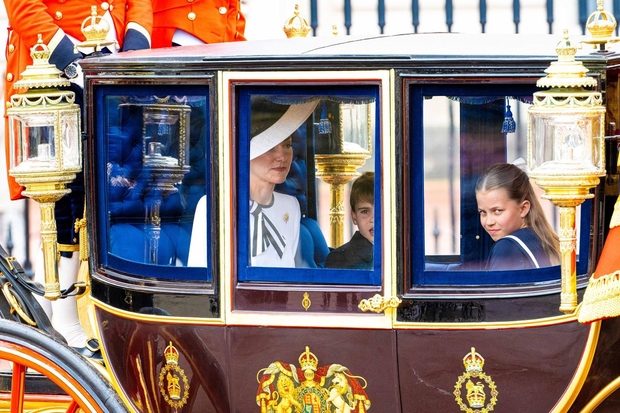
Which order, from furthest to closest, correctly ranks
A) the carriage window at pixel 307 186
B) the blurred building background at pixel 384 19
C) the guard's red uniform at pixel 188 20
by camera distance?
the blurred building background at pixel 384 19 < the guard's red uniform at pixel 188 20 < the carriage window at pixel 307 186

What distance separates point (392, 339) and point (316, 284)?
23 cm

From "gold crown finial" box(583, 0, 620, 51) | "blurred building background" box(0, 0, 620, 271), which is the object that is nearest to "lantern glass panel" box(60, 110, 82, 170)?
"gold crown finial" box(583, 0, 620, 51)

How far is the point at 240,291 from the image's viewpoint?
3451 mm

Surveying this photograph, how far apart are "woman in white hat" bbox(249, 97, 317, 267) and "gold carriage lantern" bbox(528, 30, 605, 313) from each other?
0.64 meters

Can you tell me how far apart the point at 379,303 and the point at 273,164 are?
46 centimetres

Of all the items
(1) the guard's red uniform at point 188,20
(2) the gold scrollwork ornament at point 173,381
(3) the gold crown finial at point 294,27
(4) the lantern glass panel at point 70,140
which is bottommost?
(2) the gold scrollwork ornament at point 173,381

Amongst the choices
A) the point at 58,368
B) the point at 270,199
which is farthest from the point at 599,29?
the point at 58,368

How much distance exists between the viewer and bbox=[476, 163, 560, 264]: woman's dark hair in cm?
339

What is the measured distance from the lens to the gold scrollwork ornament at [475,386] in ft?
10.9

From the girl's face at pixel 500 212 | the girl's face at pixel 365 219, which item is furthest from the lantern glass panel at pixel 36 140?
the girl's face at pixel 500 212

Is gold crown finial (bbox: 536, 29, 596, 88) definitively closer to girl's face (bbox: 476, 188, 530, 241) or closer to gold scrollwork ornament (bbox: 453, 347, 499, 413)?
girl's face (bbox: 476, 188, 530, 241)

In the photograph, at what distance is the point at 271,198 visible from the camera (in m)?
3.49

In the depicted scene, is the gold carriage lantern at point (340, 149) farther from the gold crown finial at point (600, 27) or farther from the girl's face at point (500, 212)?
the gold crown finial at point (600, 27)

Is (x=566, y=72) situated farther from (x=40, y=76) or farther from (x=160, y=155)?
(x=40, y=76)
